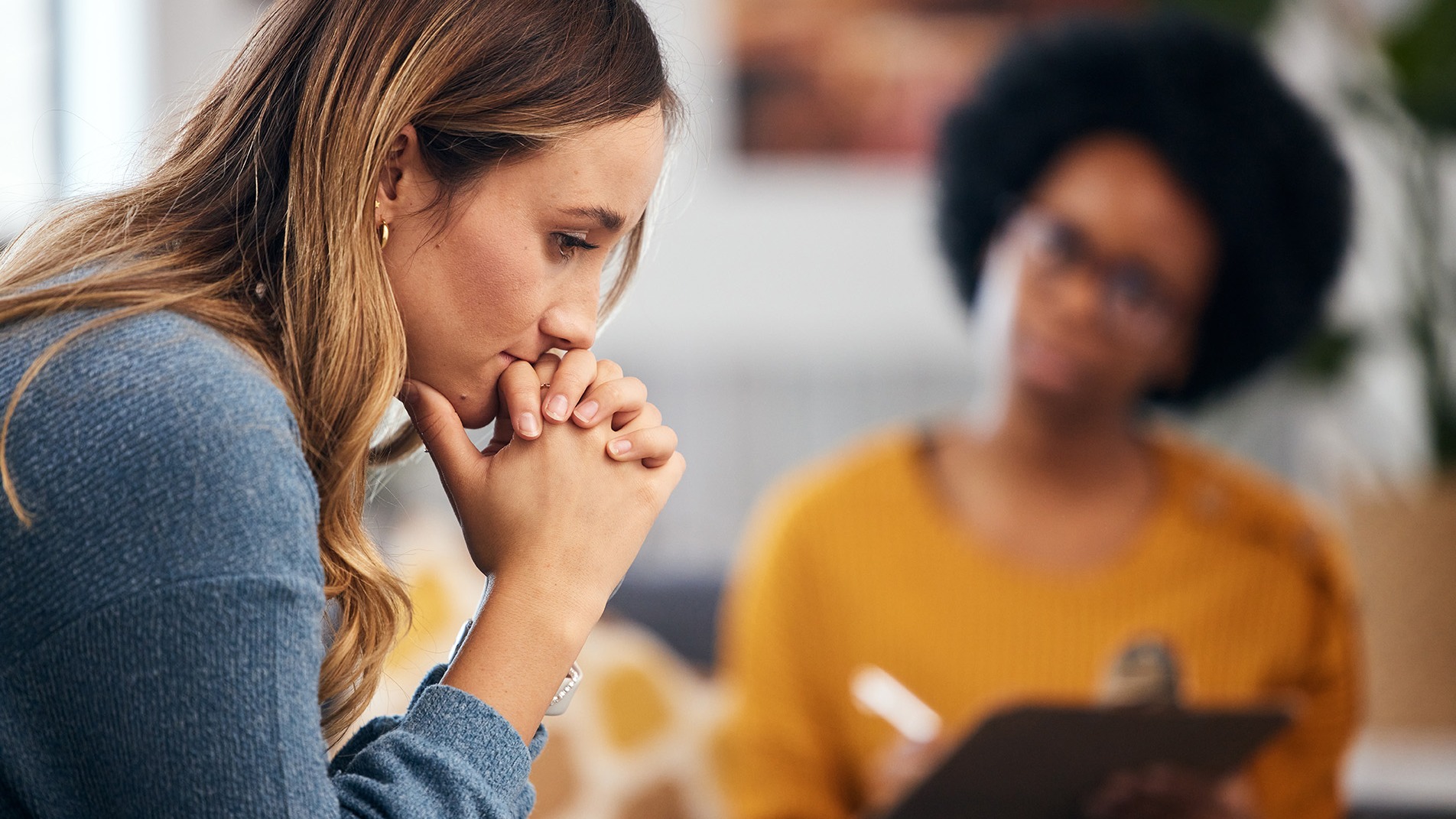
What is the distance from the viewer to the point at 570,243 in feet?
2.26

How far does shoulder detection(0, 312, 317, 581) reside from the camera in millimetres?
529

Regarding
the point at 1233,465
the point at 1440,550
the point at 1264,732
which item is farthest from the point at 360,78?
the point at 1440,550

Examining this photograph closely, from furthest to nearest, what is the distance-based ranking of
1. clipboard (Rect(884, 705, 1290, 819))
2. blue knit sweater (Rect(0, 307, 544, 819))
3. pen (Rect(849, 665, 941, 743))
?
1. pen (Rect(849, 665, 941, 743))
2. clipboard (Rect(884, 705, 1290, 819))
3. blue knit sweater (Rect(0, 307, 544, 819))

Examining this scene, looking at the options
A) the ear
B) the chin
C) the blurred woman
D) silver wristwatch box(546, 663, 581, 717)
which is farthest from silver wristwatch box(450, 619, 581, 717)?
the blurred woman

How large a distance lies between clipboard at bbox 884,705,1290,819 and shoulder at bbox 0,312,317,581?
0.68m

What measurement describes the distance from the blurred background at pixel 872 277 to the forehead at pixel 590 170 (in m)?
1.08

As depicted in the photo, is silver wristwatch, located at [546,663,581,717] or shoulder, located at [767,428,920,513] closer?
silver wristwatch, located at [546,663,581,717]

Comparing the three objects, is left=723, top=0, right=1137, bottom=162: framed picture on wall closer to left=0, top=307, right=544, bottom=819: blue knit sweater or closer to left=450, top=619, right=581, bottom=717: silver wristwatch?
left=450, top=619, right=581, bottom=717: silver wristwatch

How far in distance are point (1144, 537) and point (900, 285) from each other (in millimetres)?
1449

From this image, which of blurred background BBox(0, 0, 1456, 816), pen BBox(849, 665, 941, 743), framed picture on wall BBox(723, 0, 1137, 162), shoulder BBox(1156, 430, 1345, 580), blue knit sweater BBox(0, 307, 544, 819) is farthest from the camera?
framed picture on wall BBox(723, 0, 1137, 162)

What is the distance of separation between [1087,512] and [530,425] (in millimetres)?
1139

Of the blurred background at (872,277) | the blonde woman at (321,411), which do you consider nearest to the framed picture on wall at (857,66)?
the blurred background at (872,277)

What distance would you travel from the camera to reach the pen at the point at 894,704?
1.51 metres

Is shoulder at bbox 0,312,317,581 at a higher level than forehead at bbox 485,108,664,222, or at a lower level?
lower
